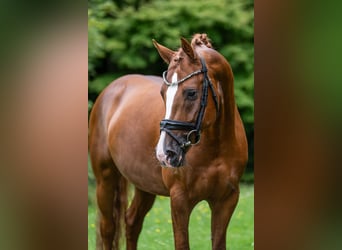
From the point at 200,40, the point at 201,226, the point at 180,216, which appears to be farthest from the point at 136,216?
the point at 200,40

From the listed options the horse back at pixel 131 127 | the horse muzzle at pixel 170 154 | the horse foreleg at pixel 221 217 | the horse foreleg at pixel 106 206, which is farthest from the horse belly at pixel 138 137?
the horse muzzle at pixel 170 154

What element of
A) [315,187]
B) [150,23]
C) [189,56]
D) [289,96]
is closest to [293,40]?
[289,96]

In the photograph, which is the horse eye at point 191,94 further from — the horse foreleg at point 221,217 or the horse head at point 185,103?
the horse foreleg at point 221,217

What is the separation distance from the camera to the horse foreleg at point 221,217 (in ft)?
11.3

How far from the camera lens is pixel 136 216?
13.0 ft

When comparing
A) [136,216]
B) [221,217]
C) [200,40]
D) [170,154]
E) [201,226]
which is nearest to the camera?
[170,154]

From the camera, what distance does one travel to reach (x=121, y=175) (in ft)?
13.1

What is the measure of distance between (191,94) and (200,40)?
1.11 feet

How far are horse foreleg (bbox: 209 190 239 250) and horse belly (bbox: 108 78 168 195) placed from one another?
0.30 metres

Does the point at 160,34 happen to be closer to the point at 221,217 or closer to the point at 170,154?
the point at 170,154

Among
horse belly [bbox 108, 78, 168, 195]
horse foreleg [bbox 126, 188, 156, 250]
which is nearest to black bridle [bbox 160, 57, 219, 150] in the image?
horse belly [bbox 108, 78, 168, 195]

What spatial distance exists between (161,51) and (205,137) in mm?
504

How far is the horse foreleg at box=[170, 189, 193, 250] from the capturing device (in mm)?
3346

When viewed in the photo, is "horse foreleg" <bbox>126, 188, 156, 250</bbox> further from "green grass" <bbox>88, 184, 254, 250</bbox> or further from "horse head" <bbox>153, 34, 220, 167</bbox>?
"horse head" <bbox>153, 34, 220, 167</bbox>
